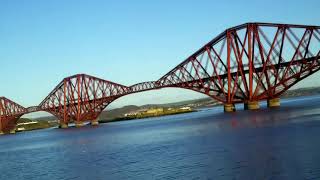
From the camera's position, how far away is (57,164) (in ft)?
160

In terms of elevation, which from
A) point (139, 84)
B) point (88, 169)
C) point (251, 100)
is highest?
point (139, 84)

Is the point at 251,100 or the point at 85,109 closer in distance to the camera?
the point at 251,100

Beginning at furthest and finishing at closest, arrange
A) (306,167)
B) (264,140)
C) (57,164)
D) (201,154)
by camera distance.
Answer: (57,164)
(264,140)
(201,154)
(306,167)

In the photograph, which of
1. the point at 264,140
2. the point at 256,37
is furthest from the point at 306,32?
the point at 264,140

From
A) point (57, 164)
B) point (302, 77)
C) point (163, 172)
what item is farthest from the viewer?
point (302, 77)

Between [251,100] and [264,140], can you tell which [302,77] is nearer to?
[251,100]

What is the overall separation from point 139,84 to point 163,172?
146 metres

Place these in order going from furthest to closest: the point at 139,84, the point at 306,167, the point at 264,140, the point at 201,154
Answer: the point at 139,84 → the point at 264,140 → the point at 201,154 → the point at 306,167

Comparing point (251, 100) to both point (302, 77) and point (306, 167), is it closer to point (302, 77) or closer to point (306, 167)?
point (302, 77)

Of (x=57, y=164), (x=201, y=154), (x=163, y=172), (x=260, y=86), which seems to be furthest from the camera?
(x=260, y=86)

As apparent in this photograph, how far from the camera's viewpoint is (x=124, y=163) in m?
41.6

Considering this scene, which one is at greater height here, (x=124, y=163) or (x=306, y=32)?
(x=306, y=32)

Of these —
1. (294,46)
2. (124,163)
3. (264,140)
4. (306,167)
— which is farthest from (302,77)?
(306,167)

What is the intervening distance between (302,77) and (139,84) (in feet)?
275
